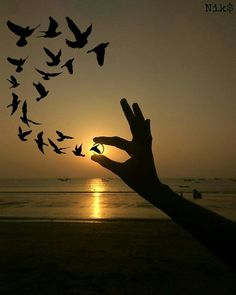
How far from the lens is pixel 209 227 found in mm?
2355

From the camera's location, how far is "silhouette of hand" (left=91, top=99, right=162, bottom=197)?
2.43m

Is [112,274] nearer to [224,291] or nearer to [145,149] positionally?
[224,291]

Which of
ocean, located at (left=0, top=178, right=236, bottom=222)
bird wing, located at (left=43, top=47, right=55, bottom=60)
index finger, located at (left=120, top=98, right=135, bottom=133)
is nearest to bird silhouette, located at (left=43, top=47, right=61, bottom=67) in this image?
bird wing, located at (left=43, top=47, right=55, bottom=60)

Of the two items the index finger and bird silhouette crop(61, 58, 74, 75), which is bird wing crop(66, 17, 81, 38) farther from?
the index finger

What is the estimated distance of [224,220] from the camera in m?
2.37

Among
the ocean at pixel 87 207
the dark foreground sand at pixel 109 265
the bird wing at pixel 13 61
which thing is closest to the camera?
the bird wing at pixel 13 61

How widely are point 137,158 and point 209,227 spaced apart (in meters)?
0.63

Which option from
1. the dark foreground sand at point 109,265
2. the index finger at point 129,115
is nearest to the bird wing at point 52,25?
the index finger at point 129,115

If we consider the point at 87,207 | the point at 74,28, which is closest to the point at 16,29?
the point at 74,28

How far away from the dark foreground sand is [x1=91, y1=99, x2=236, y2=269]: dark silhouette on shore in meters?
7.37

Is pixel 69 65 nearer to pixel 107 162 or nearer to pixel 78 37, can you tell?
pixel 78 37

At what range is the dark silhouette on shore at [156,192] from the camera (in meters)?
2.36

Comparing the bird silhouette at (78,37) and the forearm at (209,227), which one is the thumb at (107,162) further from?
the bird silhouette at (78,37)

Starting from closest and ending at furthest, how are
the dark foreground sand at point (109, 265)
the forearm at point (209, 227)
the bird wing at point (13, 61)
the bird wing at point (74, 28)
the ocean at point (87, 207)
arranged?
the forearm at point (209, 227) → the bird wing at point (74, 28) → the bird wing at point (13, 61) → the dark foreground sand at point (109, 265) → the ocean at point (87, 207)
